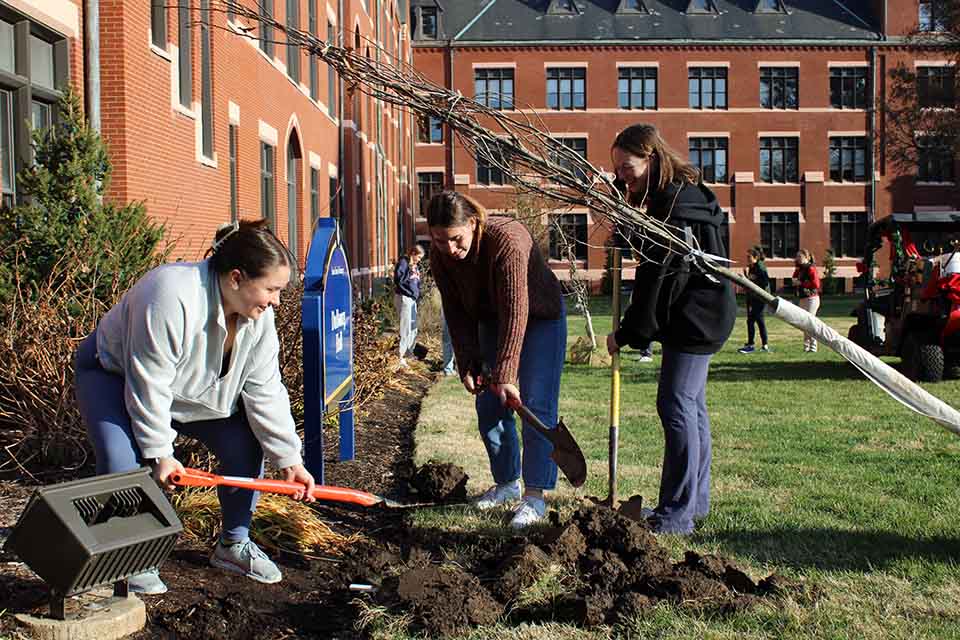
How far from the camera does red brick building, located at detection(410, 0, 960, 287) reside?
4838 cm

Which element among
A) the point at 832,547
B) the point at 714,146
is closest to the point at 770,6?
the point at 714,146

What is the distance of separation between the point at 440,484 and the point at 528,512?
84 cm

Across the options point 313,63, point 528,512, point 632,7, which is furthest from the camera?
point 632,7

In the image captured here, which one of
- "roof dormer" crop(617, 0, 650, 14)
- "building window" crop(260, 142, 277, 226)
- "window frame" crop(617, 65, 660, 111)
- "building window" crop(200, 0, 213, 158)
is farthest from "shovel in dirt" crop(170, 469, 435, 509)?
"roof dormer" crop(617, 0, 650, 14)

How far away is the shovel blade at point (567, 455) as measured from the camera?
564 cm

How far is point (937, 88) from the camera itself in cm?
4241

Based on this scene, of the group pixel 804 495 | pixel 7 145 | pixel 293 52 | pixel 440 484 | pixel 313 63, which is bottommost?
pixel 804 495

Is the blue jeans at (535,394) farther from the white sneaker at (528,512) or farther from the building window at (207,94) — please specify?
the building window at (207,94)

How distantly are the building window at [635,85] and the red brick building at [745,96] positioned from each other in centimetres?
4

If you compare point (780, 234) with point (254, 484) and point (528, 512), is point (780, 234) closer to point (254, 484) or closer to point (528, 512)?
point (528, 512)

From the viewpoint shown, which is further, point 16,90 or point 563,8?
point 563,8

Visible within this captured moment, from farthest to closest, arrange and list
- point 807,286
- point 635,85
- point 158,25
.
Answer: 1. point 635,85
2. point 807,286
3. point 158,25

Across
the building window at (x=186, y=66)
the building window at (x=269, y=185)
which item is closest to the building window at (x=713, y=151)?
the building window at (x=269, y=185)

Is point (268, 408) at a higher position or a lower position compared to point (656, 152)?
lower
